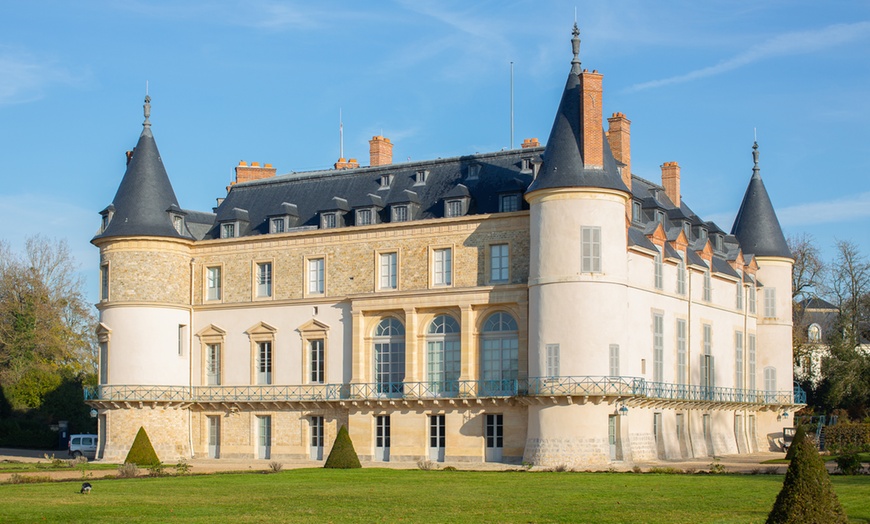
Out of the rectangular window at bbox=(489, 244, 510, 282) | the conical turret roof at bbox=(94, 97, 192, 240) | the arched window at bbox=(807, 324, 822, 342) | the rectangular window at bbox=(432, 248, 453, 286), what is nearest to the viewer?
the rectangular window at bbox=(489, 244, 510, 282)

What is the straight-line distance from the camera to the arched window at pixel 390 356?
4534cm

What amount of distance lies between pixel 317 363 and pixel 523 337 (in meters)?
9.29

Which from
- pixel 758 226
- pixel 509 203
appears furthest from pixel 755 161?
pixel 509 203

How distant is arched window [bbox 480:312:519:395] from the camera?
140 feet

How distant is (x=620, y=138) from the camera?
152 ft

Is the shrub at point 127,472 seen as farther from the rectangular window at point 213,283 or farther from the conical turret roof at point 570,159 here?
the conical turret roof at point 570,159

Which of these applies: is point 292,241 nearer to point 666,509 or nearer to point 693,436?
point 693,436

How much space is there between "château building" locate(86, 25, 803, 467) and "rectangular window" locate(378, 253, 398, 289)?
63 millimetres

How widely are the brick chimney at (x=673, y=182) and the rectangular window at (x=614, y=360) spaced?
1460 cm

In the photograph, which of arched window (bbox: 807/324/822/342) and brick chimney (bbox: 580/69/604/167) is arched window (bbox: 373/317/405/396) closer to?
brick chimney (bbox: 580/69/604/167)

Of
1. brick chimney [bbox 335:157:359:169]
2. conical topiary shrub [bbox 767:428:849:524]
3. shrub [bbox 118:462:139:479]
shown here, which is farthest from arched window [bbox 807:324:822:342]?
conical topiary shrub [bbox 767:428:849:524]

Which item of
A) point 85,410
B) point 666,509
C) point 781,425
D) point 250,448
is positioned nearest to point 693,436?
point 781,425

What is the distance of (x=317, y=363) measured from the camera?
1860 inches

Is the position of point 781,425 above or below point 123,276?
below
